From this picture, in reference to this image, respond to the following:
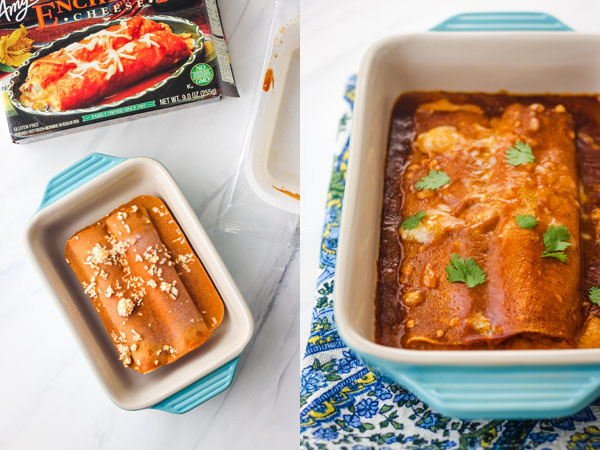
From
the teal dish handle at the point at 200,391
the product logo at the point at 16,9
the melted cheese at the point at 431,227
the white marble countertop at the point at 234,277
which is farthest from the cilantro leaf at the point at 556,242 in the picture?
the product logo at the point at 16,9

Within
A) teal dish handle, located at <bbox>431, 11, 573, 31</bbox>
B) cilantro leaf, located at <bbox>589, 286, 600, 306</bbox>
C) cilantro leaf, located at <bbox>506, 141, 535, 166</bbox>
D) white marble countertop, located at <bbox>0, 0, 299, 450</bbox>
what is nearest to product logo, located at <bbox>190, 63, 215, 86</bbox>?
white marble countertop, located at <bbox>0, 0, 299, 450</bbox>

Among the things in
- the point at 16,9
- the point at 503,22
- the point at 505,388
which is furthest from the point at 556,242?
the point at 16,9

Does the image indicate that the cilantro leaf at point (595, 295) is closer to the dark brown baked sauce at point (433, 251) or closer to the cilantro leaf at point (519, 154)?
the dark brown baked sauce at point (433, 251)

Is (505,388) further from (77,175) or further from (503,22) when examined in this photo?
(77,175)

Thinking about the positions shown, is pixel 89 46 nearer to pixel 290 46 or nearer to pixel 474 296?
pixel 290 46

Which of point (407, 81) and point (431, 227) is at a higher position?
point (407, 81)
